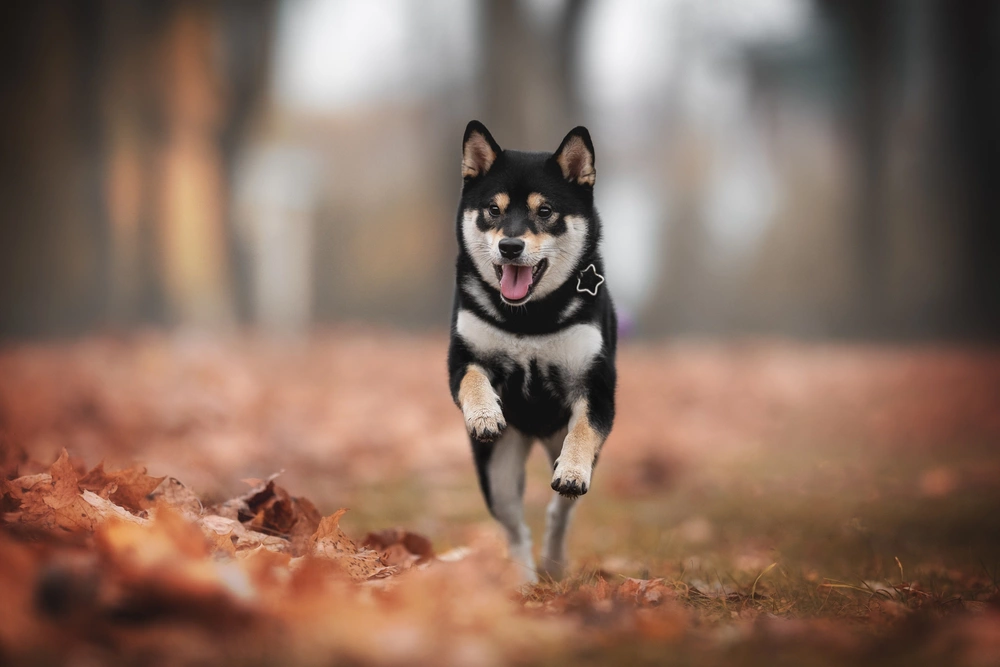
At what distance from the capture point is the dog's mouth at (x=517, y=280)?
10.1 feet

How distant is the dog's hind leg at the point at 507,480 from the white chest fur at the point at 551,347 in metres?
0.53

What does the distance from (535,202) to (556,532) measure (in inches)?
62.1

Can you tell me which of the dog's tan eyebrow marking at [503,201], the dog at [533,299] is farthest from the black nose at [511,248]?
the dog's tan eyebrow marking at [503,201]

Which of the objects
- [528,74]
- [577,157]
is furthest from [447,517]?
[528,74]

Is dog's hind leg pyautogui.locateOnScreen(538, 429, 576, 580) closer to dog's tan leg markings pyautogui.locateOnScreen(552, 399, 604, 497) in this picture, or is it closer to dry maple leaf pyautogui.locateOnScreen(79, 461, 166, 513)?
dog's tan leg markings pyautogui.locateOnScreen(552, 399, 604, 497)

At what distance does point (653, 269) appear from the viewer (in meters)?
19.2

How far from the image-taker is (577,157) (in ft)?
10.9

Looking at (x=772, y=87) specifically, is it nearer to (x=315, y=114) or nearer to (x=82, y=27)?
(x=315, y=114)

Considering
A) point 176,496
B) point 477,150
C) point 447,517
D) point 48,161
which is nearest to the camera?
point 176,496

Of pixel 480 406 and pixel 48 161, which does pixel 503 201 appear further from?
pixel 48 161

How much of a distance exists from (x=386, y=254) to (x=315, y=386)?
59.0 ft

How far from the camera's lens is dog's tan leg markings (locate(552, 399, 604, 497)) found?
9.10 ft

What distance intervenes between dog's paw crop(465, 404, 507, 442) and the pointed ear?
3.61 ft

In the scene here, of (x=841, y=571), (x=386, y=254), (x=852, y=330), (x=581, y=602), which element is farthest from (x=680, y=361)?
(x=386, y=254)
